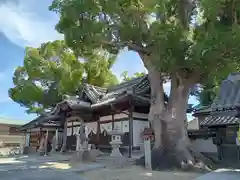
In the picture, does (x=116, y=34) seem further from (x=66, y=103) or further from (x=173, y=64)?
(x=66, y=103)

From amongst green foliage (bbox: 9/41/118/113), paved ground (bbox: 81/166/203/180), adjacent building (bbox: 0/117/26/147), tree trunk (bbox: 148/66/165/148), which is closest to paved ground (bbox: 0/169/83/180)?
paved ground (bbox: 81/166/203/180)

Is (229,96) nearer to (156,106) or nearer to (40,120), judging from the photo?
(156,106)

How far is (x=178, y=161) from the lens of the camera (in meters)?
10.4

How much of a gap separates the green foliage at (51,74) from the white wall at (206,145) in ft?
37.3

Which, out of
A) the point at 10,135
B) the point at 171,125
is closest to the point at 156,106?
the point at 171,125

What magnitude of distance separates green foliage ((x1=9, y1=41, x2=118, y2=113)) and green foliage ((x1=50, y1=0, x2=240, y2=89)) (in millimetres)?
10461

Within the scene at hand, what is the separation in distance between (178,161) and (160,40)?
5177 mm

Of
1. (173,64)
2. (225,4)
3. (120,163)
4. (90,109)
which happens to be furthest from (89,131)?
(225,4)

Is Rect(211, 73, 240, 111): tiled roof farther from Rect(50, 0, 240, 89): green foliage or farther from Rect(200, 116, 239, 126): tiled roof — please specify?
Rect(200, 116, 239, 126): tiled roof

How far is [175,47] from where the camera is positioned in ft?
30.6

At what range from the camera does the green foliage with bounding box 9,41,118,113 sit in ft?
74.0

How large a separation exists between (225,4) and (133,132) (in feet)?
30.7

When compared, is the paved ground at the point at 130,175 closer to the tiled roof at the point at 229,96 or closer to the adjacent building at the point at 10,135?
the tiled roof at the point at 229,96

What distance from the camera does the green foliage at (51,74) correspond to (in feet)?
74.0
